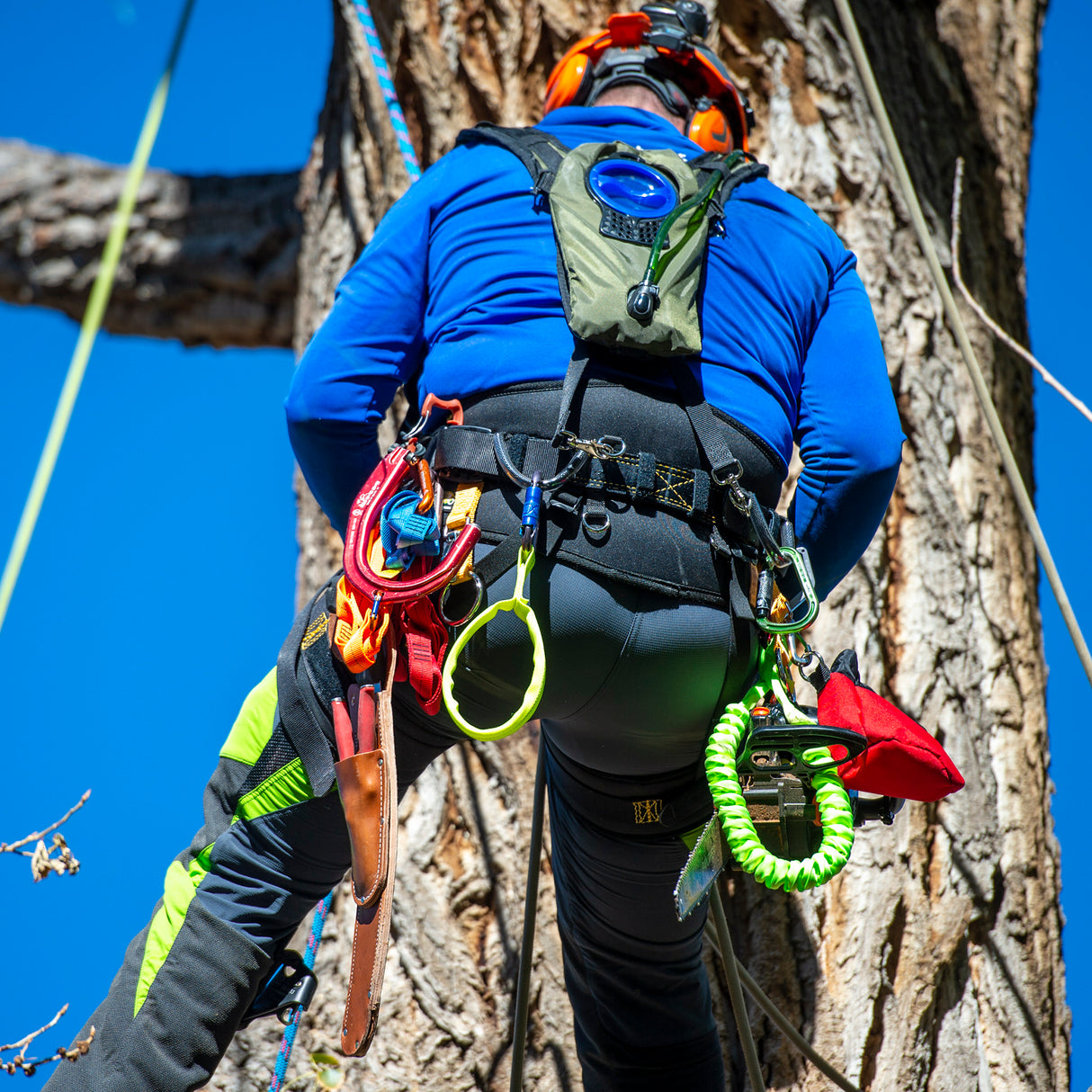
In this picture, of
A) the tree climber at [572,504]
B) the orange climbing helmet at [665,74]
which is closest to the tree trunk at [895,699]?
the tree climber at [572,504]

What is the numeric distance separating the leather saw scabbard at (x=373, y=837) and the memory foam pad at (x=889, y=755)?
626mm

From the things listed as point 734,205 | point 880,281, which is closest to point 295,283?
point 880,281

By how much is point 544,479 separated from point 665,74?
1.04 meters

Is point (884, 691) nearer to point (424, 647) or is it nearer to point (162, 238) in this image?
point (424, 647)

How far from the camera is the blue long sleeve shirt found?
1724mm

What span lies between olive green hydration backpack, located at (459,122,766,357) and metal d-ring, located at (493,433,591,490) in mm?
175

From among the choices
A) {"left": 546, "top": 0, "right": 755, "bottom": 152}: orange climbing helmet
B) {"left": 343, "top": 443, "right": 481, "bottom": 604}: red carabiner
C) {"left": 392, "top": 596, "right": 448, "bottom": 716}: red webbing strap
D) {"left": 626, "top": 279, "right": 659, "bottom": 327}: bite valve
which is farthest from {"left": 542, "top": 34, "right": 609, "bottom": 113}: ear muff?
{"left": 392, "top": 596, "right": 448, "bottom": 716}: red webbing strap

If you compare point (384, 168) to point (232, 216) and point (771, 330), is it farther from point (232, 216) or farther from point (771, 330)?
point (771, 330)

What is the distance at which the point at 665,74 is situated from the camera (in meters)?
2.23

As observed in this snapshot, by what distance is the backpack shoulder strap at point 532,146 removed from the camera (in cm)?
179

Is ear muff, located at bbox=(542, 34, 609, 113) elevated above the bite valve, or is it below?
above

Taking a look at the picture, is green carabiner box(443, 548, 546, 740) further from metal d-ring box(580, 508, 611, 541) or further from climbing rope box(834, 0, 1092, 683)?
climbing rope box(834, 0, 1092, 683)

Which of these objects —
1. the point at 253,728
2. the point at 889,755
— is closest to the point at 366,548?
the point at 253,728

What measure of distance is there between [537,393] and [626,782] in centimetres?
64
